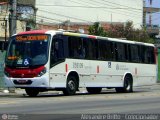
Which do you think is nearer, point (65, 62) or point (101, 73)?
point (65, 62)

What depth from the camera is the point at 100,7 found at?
89000 millimetres

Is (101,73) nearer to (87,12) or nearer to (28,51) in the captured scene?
(28,51)

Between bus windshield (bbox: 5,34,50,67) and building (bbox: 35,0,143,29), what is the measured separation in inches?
1958

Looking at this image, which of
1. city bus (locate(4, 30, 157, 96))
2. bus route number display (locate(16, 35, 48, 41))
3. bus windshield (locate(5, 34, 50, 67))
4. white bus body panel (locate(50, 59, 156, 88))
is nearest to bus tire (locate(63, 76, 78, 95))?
city bus (locate(4, 30, 157, 96))

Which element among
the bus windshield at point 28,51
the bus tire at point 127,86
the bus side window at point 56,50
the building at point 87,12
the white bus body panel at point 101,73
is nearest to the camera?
the bus windshield at point 28,51

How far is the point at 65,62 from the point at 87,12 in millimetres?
61962

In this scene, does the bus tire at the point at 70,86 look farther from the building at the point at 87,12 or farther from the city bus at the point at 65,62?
the building at the point at 87,12

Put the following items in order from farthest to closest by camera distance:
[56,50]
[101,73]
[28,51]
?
[101,73]
[56,50]
[28,51]

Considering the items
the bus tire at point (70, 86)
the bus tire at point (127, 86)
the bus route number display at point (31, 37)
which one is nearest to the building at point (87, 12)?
the bus tire at point (127, 86)

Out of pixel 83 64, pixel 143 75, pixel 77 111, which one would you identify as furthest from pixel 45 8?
pixel 77 111

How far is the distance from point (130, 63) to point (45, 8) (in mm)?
52086

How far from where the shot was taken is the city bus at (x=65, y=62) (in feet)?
82.7

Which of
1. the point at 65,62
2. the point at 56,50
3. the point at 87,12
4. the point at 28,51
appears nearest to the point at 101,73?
the point at 65,62

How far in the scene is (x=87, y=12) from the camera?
287ft
